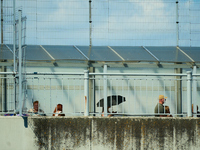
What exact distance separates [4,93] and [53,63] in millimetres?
2597

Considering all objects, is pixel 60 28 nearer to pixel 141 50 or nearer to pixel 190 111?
pixel 141 50

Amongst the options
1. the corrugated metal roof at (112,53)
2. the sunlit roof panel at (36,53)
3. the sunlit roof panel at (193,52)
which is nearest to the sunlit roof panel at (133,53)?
the corrugated metal roof at (112,53)

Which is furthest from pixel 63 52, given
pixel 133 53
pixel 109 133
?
pixel 109 133

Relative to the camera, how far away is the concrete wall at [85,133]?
6.33 m

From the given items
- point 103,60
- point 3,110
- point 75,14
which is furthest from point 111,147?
point 75,14

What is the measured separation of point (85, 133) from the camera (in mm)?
6344

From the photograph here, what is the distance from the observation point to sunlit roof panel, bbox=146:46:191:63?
32.9 ft

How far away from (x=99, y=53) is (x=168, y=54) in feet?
6.90

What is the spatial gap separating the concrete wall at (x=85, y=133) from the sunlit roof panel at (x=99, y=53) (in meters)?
3.62

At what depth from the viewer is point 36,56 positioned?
9734 millimetres

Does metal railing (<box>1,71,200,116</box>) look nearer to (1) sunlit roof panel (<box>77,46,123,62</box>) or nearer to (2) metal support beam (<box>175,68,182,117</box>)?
(2) metal support beam (<box>175,68,182,117</box>)

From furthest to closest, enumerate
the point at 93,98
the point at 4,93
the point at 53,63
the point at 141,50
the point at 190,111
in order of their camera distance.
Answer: the point at 141,50, the point at 53,63, the point at 93,98, the point at 4,93, the point at 190,111

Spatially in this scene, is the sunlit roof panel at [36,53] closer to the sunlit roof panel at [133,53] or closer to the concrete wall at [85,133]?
the sunlit roof panel at [133,53]

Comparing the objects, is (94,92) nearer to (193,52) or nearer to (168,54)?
(168,54)
